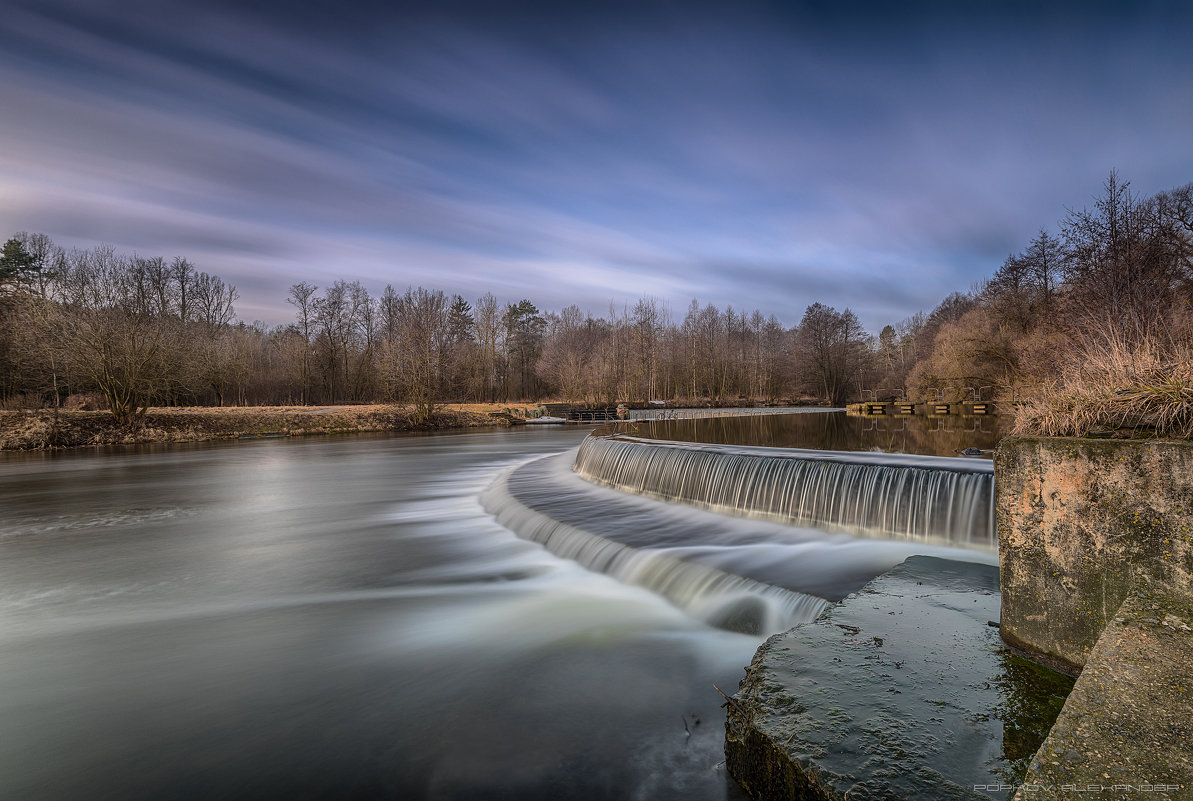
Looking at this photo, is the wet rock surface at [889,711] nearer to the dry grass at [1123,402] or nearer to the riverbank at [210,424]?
the dry grass at [1123,402]

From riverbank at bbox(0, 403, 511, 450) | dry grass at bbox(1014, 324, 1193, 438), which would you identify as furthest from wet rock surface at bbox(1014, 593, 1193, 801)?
riverbank at bbox(0, 403, 511, 450)

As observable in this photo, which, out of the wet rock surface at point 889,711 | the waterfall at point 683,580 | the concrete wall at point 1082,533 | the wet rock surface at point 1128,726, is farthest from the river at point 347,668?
the concrete wall at point 1082,533

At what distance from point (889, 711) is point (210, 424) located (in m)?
36.6

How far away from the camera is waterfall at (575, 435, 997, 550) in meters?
6.34

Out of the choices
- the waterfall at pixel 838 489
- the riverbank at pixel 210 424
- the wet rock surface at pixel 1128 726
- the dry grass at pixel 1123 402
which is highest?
the dry grass at pixel 1123 402

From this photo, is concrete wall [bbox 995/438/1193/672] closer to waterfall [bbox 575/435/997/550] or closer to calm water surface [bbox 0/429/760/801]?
calm water surface [bbox 0/429/760/801]

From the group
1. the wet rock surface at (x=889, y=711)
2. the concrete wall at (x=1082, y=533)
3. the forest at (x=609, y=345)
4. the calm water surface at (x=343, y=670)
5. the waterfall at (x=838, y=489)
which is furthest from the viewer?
the forest at (x=609, y=345)

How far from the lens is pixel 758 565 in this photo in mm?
5871

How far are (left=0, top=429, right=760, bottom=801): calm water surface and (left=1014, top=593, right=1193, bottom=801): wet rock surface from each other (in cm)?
163

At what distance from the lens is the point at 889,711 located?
96.0 inches

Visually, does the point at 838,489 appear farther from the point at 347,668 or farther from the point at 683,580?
the point at 347,668

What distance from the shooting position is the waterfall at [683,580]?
4.79 meters

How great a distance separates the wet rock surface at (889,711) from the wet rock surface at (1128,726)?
1.60 ft

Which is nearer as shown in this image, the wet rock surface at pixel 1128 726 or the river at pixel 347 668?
the wet rock surface at pixel 1128 726
